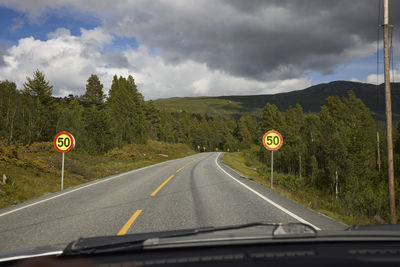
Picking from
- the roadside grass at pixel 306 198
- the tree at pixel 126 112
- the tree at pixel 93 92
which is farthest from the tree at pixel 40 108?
the roadside grass at pixel 306 198

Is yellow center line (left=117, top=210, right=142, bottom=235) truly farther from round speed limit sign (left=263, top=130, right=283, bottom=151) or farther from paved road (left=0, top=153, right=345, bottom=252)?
round speed limit sign (left=263, top=130, right=283, bottom=151)

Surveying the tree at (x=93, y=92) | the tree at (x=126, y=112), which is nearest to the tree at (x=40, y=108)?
the tree at (x=126, y=112)

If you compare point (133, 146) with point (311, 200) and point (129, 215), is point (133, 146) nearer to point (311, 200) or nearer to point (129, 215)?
point (311, 200)

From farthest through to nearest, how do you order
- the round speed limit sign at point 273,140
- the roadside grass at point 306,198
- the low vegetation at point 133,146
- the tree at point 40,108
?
the tree at point 40,108 → the low vegetation at point 133,146 → the round speed limit sign at point 273,140 → the roadside grass at point 306,198

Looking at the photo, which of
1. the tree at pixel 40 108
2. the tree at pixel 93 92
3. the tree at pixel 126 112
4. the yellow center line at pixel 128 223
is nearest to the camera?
the yellow center line at pixel 128 223

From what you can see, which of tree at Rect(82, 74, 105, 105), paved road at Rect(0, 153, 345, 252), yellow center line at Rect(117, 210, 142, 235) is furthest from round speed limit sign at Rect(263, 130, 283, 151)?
tree at Rect(82, 74, 105, 105)

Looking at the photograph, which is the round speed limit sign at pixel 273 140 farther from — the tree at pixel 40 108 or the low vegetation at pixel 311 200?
the tree at pixel 40 108

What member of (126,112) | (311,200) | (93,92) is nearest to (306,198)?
(311,200)

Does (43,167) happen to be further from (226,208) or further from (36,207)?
(226,208)

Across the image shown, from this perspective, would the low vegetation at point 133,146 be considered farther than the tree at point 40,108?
No

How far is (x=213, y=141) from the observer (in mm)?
113625

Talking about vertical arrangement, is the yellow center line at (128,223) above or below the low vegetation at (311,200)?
above

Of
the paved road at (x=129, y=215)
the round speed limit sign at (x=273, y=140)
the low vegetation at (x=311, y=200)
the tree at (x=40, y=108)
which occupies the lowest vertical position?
the low vegetation at (x=311, y=200)

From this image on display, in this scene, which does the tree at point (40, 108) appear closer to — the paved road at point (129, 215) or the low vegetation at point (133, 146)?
the low vegetation at point (133, 146)
